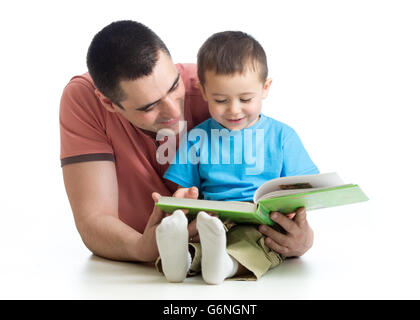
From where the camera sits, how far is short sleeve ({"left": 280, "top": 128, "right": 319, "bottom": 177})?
2.52 metres

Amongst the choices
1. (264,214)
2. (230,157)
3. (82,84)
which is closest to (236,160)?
Answer: (230,157)

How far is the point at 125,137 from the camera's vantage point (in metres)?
2.72

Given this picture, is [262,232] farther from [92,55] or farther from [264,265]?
[92,55]

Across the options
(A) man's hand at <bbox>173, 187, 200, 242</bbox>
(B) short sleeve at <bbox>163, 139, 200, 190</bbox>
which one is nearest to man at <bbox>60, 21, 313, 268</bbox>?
(A) man's hand at <bbox>173, 187, 200, 242</bbox>

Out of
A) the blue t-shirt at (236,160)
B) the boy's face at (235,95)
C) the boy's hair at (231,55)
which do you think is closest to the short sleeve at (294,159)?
the blue t-shirt at (236,160)

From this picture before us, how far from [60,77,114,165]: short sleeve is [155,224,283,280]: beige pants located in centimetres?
67

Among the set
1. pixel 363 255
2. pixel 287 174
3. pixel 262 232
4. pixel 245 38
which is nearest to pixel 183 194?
pixel 262 232

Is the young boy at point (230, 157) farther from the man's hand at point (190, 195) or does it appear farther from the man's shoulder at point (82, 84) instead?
the man's shoulder at point (82, 84)

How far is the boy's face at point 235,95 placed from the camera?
7.57 feet

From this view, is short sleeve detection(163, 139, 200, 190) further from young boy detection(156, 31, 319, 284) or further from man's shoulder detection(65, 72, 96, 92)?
man's shoulder detection(65, 72, 96, 92)

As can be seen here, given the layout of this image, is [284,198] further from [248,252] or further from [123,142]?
[123,142]

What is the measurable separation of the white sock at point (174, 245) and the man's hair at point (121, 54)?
642mm

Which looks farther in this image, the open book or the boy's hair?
the boy's hair

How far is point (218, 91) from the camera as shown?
2332 millimetres
